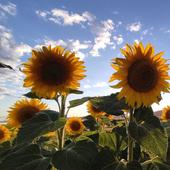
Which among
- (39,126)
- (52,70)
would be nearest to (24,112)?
(52,70)

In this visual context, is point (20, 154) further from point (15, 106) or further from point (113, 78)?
point (15, 106)

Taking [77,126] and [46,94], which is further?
[77,126]

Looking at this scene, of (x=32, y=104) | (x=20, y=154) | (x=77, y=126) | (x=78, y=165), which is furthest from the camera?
(x=77, y=126)

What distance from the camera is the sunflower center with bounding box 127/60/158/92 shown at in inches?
136

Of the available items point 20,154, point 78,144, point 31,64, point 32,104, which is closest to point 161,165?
point 78,144

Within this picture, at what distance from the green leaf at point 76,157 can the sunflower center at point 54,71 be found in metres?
0.81

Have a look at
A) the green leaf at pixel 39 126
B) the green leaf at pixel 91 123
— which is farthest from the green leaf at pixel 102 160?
the green leaf at pixel 91 123

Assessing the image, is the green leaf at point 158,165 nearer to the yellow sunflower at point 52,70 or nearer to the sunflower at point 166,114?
the yellow sunflower at point 52,70

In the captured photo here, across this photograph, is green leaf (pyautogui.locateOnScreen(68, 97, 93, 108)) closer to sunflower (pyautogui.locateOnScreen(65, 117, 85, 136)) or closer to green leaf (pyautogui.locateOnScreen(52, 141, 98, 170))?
green leaf (pyautogui.locateOnScreen(52, 141, 98, 170))

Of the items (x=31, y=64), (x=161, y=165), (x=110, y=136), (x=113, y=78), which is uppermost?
(x=31, y=64)

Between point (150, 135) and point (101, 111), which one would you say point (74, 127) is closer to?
point (101, 111)

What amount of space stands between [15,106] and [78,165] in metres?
2.30

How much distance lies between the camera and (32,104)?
4965 millimetres

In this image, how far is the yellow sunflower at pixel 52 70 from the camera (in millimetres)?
3824
